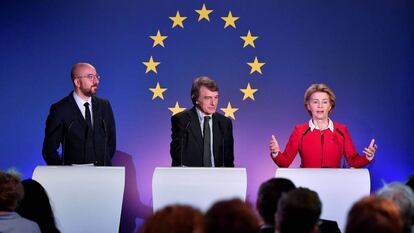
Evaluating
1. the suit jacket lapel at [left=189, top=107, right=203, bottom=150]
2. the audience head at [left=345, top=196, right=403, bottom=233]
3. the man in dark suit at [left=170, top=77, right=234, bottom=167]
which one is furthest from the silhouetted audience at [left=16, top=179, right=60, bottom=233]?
the audience head at [left=345, top=196, right=403, bottom=233]

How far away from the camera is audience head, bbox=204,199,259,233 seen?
82.4 inches

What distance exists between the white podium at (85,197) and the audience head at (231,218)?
2.54 m

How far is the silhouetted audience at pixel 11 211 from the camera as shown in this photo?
3.36 m

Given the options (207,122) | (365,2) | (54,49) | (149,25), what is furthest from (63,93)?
(365,2)

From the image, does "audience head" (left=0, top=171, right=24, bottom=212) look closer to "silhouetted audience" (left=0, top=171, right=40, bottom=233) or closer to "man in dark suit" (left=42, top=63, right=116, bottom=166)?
"silhouetted audience" (left=0, top=171, right=40, bottom=233)

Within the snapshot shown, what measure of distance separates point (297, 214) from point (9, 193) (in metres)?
1.62

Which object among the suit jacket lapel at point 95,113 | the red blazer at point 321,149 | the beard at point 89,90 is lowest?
the red blazer at point 321,149

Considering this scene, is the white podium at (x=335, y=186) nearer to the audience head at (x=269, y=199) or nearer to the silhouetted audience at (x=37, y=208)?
the audience head at (x=269, y=199)

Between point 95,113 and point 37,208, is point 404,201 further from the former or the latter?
point 95,113

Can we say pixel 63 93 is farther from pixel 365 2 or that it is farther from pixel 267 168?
pixel 365 2

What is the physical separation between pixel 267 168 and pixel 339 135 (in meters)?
1.34

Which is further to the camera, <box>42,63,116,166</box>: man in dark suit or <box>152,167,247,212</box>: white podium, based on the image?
<box>42,63,116,166</box>: man in dark suit

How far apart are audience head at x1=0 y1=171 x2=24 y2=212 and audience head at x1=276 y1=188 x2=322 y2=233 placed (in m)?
1.53

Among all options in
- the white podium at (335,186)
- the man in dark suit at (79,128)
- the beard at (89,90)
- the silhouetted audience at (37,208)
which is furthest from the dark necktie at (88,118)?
A: the white podium at (335,186)
